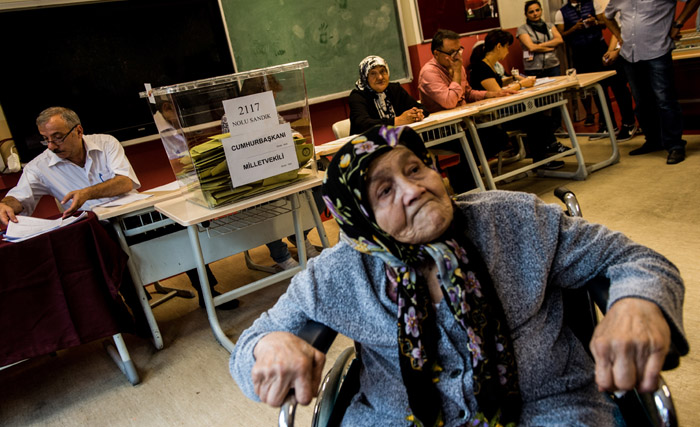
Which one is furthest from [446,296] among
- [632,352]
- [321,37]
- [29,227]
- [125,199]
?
[321,37]

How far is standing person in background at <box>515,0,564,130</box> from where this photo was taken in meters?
5.54

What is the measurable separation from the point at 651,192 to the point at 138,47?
3.77 m

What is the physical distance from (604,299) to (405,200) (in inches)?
15.4

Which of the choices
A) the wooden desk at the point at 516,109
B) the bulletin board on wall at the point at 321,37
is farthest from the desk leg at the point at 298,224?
the bulletin board on wall at the point at 321,37

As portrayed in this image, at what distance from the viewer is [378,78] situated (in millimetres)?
3764

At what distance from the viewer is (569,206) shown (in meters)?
1.26

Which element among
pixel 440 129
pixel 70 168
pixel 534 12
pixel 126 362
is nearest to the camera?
pixel 126 362

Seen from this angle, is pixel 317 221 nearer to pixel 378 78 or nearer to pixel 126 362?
pixel 126 362

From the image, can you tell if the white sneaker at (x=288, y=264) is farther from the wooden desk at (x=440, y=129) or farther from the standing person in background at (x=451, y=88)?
the standing person in background at (x=451, y=88)

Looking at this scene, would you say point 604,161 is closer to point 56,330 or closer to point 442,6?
point 442,6

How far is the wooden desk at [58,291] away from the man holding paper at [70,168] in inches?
22.7

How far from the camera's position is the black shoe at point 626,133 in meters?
4.98

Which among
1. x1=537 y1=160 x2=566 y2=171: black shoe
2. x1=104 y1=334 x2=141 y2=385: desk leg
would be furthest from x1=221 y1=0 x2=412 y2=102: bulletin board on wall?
x1=104 y1=334 x2=141 y2=385: desk leg

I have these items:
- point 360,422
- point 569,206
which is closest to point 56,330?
point 360,422
